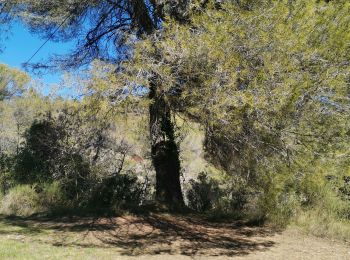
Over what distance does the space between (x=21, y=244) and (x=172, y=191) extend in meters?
4.97

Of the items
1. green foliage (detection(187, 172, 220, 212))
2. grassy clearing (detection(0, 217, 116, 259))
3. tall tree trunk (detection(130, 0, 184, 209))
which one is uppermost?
tall tree trunk (detection(130, 0, 184, 209))

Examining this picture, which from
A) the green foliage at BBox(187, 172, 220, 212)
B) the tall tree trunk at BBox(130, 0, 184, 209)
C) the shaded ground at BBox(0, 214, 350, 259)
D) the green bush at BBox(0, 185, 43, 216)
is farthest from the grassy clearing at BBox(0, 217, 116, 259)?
the green foliage at BBox(187, 172, 220, 212)

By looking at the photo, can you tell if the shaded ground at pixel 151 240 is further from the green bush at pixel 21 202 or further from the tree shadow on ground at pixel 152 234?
the green bush at pixel 21 202

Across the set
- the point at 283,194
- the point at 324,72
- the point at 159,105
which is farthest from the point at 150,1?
the point at 283,194

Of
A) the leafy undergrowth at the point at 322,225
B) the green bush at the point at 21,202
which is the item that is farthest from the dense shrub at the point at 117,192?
the leafy undergrowth at the point at 322,225

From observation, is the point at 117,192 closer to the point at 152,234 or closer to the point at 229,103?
the point at 152,234

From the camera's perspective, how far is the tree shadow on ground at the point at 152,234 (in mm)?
8742

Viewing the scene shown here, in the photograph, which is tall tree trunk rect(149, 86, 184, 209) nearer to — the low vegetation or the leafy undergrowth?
the low vegetation

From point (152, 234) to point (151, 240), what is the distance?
516 millimetres

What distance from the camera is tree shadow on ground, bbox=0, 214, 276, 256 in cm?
874

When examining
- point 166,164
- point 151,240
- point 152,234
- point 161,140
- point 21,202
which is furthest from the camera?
point 21,202

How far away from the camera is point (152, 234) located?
9867mm

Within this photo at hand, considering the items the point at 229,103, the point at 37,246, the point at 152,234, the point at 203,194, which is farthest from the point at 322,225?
the point at 37,246

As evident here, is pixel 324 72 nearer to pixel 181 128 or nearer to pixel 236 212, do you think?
pixel 181 128
